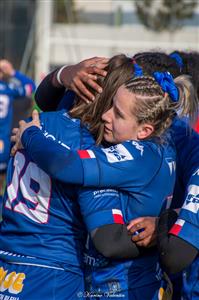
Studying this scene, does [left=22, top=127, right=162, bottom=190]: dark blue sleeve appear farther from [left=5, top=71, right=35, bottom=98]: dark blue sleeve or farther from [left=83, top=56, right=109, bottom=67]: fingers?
[left=5, top=71, right=35, bottom=98]: dark blue sleeve

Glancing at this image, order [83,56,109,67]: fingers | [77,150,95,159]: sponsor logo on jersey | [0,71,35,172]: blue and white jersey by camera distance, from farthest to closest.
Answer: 1. [0,71,35,172]: blue and white jersey
2. [83,56,109,67]: fingers
3. [77,150,95,159]: sponsor logo on jersey

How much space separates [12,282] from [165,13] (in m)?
16.2

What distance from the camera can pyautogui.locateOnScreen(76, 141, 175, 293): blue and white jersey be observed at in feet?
7.89

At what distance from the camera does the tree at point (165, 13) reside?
18.0 m

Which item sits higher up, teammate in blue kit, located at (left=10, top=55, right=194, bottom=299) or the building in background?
teammate in blue kit, located at (left=10, top=55, right=194, bottom=299)

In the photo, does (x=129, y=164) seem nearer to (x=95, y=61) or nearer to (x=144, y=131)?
(x=144, y=131)

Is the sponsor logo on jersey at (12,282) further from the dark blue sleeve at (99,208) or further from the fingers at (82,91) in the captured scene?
the fingers at (82,91)

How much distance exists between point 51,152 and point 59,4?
55.3 ft

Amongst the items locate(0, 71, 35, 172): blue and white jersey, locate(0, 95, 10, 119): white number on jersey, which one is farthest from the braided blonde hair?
locate(0, 95, 10, 119): white number on jersey

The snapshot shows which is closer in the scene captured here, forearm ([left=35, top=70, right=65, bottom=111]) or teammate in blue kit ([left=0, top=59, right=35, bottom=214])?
forearm ([left=35, top=70, right=65, bottom=111])

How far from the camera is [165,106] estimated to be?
2.56 m

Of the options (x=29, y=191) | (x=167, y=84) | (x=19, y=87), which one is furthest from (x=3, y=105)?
(x=167, y=84)

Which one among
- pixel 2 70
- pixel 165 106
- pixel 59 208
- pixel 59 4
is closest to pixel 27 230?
pixel 59 208

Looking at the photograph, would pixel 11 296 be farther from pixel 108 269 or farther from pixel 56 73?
pixel 56 73
